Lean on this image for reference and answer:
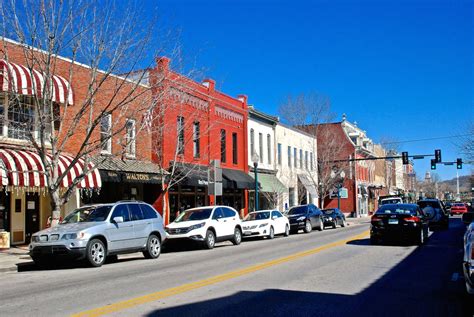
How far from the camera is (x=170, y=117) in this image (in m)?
25.9

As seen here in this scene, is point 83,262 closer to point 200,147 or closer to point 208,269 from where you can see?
point 208,269

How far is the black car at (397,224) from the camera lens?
17797 millimetres

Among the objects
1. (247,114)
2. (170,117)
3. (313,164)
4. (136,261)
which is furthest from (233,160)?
(136,261)

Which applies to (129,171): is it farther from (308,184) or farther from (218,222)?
(308,184)

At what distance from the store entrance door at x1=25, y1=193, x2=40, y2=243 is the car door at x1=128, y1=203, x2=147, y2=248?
20.5ft

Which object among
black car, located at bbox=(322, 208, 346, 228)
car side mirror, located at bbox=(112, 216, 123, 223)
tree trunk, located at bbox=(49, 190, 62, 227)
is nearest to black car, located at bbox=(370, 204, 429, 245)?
car side mirror, located at bbox=(112, 216, 123, 223)

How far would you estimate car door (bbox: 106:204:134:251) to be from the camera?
14123 millimetres

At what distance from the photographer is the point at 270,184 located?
36906 millimetres

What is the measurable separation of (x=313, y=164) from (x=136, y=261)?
33979mm

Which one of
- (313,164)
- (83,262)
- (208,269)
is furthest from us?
(313,164)

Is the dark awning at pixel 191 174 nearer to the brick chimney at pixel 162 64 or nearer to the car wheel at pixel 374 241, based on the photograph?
the brick chimney at pixel 162 64

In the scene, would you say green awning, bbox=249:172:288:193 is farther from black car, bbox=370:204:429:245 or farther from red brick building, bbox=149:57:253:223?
black car, bbox=370:204:429:245

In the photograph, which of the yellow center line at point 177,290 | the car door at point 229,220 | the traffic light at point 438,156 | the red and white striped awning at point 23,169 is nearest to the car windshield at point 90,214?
the red and white striped awning at point 23,169

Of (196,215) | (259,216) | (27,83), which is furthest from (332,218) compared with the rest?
(27,83)
